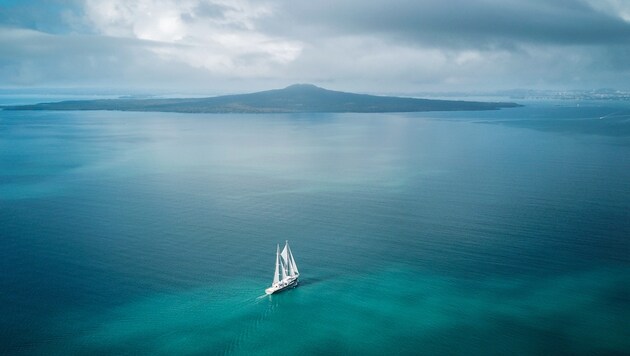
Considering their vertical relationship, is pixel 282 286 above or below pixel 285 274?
below

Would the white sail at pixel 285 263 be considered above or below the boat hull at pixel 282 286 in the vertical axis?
above

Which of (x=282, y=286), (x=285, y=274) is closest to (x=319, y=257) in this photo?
(x=285, y=274)

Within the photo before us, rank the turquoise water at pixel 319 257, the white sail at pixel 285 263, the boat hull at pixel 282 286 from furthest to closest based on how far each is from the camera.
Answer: the white sail at pixel 285 263, the boat hull at pixel 282 286, the turquoise water at pixel 319 257

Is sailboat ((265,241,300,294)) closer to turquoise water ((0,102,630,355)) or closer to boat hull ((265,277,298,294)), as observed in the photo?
boat hull ((265,277,298,294))

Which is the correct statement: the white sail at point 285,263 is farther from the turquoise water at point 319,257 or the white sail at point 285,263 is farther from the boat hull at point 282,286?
the turquoise water at point 319,257

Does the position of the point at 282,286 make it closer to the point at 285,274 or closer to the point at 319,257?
the point at 285,274

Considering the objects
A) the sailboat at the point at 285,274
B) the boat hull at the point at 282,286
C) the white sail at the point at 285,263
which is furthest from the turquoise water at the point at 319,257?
the white sail at the point at 285,263

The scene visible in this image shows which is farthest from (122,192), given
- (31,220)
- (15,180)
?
(15,180)
